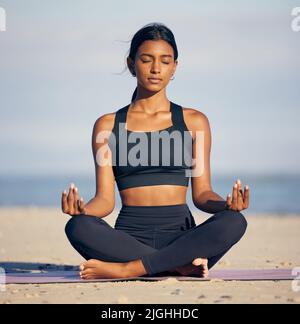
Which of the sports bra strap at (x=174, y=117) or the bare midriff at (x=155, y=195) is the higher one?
the sports bra strap at (x=174, y=117)

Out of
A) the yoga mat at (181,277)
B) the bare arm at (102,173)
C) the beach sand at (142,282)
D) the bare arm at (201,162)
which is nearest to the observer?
the beach sand at (142,282)

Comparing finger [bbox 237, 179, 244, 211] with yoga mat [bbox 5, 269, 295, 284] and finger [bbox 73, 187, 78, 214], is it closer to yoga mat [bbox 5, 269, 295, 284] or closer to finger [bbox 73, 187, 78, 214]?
yoga mat [bbox 5, 269, 295, 284]

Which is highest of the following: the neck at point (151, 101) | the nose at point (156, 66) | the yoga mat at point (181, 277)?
the nose at point (156, 66)

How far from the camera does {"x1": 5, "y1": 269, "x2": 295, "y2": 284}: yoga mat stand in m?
8.35

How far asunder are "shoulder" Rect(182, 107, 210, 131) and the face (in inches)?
16.4

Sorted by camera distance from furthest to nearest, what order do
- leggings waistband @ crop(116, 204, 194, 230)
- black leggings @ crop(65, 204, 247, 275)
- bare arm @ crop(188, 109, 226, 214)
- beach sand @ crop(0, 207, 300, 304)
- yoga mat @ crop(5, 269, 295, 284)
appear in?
bare arm @ crop(188, 109, 226, 214), leggings waistband @ crop(116, 204, 194, 230), yoga mat @ crop(5, 269, 295, 284), black leggings @ crop(65, 204, 247, 275), beach sand @ crop(0, 207, 300, 304)

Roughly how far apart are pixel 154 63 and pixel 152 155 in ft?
2.76

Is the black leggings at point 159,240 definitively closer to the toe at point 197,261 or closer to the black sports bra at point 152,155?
the toe at point 197,261

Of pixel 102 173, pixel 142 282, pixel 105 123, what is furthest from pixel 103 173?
pixel 142 282

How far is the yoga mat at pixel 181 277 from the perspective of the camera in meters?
8.35

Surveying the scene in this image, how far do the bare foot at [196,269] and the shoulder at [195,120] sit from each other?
1356 mm

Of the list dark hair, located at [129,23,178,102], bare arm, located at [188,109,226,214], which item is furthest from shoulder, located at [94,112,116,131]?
bare arm, located at [188,109,226,214]

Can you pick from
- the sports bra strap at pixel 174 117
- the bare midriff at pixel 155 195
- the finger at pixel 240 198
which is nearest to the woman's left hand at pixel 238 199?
the finger at pixel 240 198
